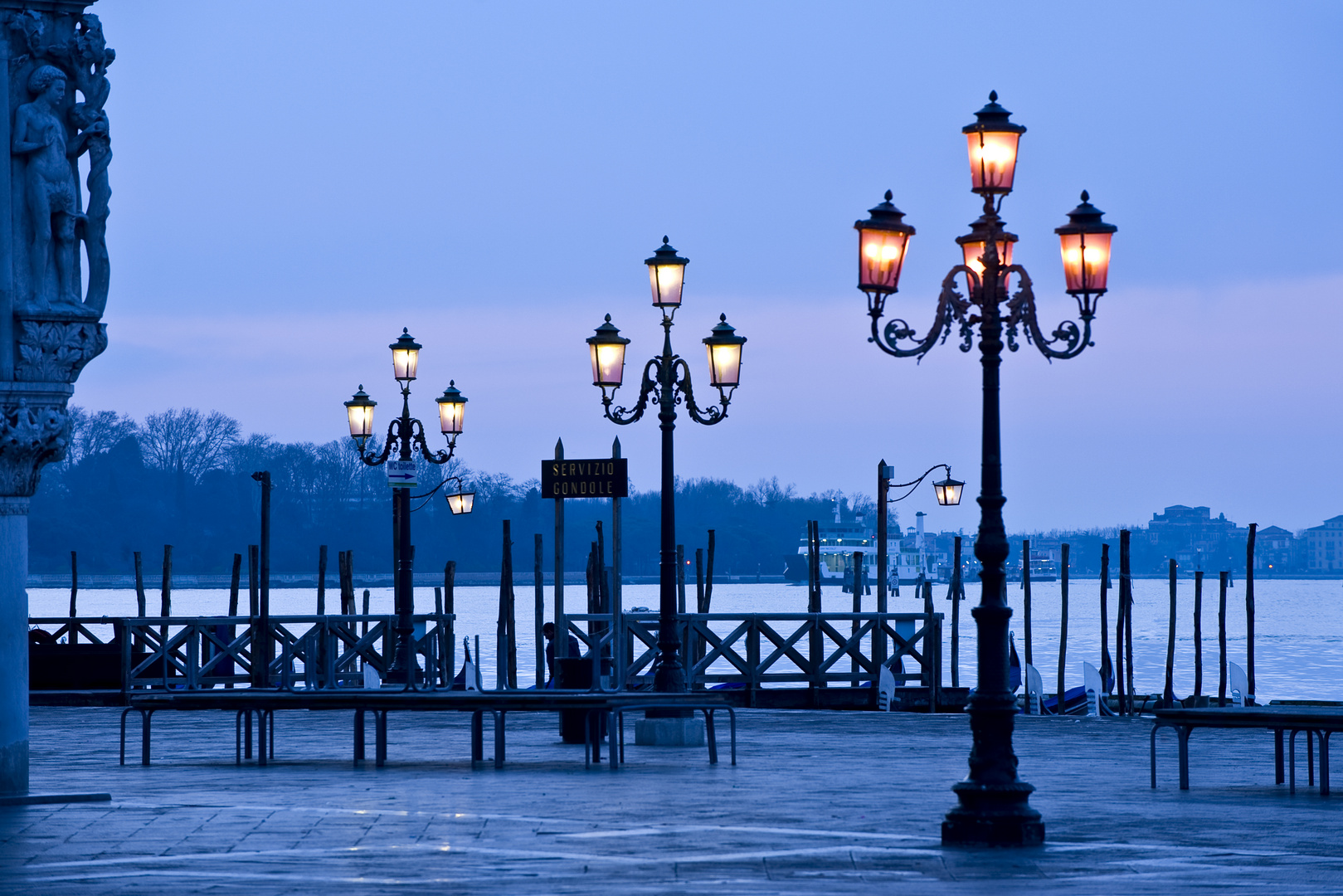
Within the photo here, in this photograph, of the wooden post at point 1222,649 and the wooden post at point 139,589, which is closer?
the wooden post at point 1222,649

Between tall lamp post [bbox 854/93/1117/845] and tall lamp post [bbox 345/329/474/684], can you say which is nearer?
tall lamp post [bbox 854/93/1117/845]

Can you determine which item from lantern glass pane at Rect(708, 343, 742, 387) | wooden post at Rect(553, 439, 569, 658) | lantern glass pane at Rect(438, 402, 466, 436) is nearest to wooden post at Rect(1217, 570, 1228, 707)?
wooden post at Rect(553, 439, 569, 658)

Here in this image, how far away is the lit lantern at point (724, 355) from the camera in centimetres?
1784

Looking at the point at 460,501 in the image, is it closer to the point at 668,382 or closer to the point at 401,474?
the point at 401,474

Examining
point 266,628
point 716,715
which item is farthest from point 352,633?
point 716,715

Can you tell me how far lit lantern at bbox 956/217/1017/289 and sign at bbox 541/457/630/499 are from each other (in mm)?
6283

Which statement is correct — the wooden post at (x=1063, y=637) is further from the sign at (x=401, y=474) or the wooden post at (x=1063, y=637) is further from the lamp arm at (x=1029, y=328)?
the lamp arm at (x=1029, y=328)

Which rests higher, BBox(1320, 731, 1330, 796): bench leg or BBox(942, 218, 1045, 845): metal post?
BBox(942, 218, 1045, 845): metal post

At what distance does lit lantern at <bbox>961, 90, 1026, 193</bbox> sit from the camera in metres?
10.6

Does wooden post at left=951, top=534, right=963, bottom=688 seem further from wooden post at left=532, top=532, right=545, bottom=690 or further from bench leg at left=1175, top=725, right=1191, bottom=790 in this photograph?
bench leg at left=1175, top=725, right=1191, bottom=790

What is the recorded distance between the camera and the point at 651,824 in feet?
35.7

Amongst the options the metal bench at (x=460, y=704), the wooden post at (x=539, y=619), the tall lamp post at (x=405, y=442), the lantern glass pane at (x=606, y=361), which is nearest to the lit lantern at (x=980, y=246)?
the metal bench at (x=460, y=704)

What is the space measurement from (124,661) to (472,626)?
238 feet

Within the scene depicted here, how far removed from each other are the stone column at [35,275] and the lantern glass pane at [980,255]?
5003 millimetres
